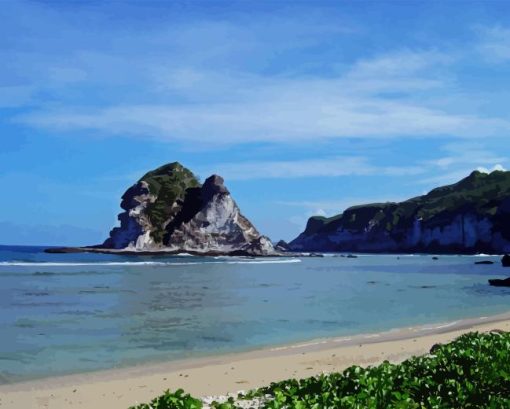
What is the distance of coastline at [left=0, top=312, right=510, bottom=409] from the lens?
14922mm

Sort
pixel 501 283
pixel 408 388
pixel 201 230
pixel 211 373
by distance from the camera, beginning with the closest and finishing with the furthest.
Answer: pixel 408 388, pixel 211 373, pixel 501 283, pixel 201 230

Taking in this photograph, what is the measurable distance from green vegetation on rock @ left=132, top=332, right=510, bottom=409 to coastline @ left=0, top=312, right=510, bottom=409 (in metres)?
4.41

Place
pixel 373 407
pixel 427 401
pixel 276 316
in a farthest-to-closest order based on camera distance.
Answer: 1. pixel 276 316
2. pixel 427 401
3. pixel 373 407

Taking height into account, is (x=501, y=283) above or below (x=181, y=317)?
below

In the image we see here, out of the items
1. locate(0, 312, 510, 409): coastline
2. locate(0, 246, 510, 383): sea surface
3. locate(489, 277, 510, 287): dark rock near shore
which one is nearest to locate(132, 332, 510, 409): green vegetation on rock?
locate(0, 312, 510, 409): coastline

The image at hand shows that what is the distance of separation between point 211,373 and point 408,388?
8.51 meters

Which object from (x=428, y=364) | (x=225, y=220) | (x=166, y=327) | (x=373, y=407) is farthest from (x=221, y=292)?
(x=225, y=220)

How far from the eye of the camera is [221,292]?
50844mm

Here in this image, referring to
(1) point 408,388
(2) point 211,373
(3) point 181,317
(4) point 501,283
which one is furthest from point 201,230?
(1) point 408,388

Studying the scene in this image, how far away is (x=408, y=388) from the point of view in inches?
400

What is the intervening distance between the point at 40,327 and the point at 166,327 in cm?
567

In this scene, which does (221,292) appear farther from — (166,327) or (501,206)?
(501,206)

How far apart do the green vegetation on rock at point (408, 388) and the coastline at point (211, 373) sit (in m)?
4.41

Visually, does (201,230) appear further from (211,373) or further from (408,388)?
(408,388)
